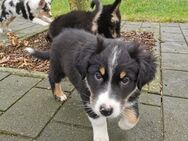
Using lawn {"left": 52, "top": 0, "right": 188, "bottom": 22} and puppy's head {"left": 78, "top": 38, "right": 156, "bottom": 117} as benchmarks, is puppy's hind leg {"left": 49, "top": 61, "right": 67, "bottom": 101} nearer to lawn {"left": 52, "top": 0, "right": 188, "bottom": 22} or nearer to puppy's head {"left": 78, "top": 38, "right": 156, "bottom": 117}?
puppy's head {"left": 78, "top": 38, "right": 156, "bottom": 117}

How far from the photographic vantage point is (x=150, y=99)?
3.67 metres

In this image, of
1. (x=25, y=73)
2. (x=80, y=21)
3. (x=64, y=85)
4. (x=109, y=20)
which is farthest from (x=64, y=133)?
(x=109, y=20)

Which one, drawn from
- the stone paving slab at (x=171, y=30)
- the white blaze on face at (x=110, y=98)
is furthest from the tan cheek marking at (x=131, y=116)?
the stone paving slab at (x=171, y=30)

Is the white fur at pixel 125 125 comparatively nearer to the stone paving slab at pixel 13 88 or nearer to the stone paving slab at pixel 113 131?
the stone paving slab at pixel 113 131

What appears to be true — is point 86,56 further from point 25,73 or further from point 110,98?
point 25,73

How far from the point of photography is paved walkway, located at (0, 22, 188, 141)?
9.68 feet

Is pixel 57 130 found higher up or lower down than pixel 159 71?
higher up

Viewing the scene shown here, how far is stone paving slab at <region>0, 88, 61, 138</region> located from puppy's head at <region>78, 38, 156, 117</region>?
2.71 ft

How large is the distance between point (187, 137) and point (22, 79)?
244 centimetres

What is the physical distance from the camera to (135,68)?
8.02 feet

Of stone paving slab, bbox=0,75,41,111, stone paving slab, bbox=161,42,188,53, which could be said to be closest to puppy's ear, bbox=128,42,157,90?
stone paving slab, bbox=0,75,41,111

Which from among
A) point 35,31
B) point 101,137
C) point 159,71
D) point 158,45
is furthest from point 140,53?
point 35,31

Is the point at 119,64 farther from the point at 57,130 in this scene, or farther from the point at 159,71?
the point at 159,71

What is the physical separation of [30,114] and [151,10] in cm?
845
